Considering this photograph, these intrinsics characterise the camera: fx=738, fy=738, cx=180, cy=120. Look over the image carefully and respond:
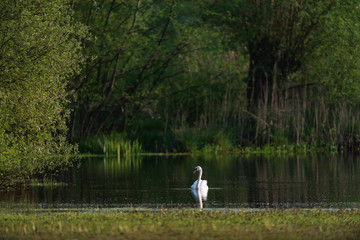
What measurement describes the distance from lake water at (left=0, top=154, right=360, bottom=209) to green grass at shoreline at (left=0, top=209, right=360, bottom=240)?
2675 millimetres

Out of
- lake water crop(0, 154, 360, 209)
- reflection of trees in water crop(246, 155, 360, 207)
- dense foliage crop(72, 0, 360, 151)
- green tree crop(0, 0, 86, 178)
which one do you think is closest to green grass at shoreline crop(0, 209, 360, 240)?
lake water crop(0, 154, 360, 209)

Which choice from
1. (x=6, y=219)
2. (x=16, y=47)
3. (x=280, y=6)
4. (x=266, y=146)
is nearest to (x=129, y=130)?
(x=266, y=146)

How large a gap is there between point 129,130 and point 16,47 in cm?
2233

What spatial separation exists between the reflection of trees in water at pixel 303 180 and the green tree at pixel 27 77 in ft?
21.8

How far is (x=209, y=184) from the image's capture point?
2477cm

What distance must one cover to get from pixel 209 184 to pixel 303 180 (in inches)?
132

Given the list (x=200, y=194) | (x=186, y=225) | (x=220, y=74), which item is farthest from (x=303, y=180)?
(x=220, y=74)

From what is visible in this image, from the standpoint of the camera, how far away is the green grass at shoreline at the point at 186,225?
12984mm

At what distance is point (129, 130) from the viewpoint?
4359cm

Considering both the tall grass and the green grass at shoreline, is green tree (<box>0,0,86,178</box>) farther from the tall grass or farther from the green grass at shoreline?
the tall grass

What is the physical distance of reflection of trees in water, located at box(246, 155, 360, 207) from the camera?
2025cm

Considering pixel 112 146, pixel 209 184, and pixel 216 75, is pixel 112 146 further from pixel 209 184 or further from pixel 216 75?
pixel 209 184

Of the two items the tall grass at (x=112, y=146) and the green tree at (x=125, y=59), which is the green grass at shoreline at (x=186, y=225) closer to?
the tall grass at (x=112, y=146)

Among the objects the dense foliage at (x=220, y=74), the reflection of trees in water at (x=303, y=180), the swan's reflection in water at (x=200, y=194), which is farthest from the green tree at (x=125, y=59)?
the swan's reflection in water at (x=200, y=194)
